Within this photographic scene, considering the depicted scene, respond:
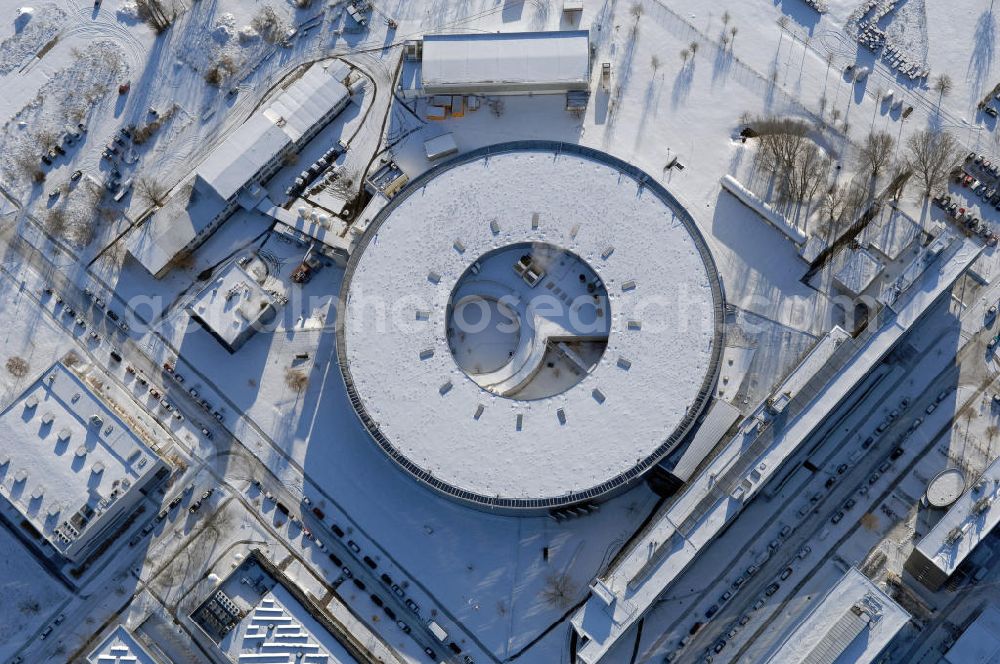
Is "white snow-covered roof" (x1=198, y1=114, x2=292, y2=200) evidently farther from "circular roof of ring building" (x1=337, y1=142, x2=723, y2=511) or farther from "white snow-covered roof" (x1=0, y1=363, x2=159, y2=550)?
"white snow-covered roof" (x1=0, y1=363, x2=159, y2=550)

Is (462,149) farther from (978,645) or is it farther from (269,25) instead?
(978,645)

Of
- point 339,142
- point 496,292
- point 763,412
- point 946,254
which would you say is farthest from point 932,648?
point 339,142

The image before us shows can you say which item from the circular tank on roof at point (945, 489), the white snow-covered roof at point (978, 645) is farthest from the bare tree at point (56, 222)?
the white snow-covered roof at point (978, 645)

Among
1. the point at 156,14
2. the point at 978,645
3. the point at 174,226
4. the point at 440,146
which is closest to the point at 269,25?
the point at 156,14

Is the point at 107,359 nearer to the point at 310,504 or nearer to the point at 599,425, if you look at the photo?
the point at 310,504

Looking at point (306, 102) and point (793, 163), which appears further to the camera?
point (306, 102)

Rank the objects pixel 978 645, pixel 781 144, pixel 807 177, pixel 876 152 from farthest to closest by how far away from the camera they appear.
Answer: pixel 876 152 < pixel 781 144 < pixel 807 177 < pixel 978 645

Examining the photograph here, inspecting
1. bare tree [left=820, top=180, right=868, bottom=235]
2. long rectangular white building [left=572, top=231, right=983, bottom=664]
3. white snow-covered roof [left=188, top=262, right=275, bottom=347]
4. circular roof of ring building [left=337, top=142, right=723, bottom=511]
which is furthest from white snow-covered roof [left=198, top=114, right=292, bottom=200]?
bare tree [left=820, top=180, right=868, bottom=235]
